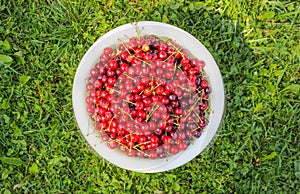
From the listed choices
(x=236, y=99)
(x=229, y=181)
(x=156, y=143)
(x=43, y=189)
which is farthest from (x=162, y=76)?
(x=43, y=189)

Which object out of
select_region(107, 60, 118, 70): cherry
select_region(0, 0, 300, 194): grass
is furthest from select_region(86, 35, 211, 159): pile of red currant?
select_region(0, 0, 300, 194): grass

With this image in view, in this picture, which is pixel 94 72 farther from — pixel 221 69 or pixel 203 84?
pixel 221 69

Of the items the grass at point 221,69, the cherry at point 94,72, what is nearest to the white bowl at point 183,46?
the cherry at point 94,72

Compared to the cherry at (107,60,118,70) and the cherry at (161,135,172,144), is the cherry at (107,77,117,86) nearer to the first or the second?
the cherry at (107,60,118,70)

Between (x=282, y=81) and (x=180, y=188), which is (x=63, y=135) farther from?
(x=282, y=81)

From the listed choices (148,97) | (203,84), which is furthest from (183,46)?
(148,97)
